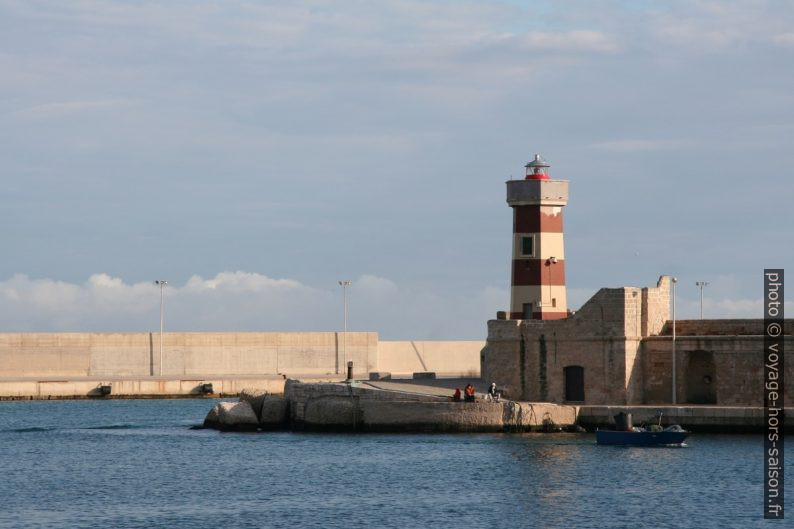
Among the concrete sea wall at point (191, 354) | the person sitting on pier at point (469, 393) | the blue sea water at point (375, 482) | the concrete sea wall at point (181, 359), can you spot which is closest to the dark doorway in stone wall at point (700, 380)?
the blue sea water at point (375, 482)

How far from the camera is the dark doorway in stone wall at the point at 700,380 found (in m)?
57.3

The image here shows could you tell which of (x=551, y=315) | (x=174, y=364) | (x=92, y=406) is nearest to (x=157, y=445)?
(x=551, y=315)

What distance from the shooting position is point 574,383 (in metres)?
57.6

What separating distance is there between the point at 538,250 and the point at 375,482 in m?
17.2

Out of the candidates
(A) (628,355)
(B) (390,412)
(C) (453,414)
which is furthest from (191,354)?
(A) (628,355)

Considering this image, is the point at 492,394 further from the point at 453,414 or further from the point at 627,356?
the point at 627,356

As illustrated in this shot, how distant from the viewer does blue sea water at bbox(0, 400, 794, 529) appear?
39531 millimetres

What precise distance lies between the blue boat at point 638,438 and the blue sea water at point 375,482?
0.36m

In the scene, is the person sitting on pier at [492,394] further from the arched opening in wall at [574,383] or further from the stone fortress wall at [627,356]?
the arched opening in wall at [574,383]

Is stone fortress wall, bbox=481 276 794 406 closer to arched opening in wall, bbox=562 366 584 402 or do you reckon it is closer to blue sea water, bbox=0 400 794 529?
arched opening in wall, bbox=562 366 584 402

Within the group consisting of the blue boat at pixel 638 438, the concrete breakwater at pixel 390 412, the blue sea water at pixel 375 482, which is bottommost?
the blue sea water at pixel 375 482

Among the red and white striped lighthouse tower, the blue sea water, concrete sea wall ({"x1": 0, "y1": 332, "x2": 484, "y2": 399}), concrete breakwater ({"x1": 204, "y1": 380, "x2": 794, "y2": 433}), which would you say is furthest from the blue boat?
concrete sea wall ({"x1": 0, "y1": 332, "x2": 484, "y2": 399})

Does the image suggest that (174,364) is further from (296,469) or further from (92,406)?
(296,469)

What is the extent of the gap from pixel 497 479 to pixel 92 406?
49.4 metres
